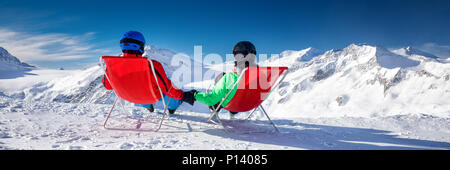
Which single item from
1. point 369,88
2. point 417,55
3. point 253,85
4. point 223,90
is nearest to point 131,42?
point 223,90

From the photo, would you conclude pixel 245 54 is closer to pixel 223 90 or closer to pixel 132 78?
pixel 223 90

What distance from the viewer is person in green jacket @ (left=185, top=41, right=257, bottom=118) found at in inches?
143

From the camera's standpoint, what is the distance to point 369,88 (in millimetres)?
123250

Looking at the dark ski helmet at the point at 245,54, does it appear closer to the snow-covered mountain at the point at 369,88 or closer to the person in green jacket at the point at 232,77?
the person in green jacket at the point at 232,77

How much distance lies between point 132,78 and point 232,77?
1.65m

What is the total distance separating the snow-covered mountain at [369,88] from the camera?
313ft

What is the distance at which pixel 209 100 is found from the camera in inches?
152

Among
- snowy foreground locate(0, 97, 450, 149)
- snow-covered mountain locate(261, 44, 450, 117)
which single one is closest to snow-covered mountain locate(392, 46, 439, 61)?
snow-covered mountain locate(261, 44, 450, 117)

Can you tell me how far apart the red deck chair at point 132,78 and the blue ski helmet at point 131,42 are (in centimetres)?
50

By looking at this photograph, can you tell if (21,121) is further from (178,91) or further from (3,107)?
(178,91)

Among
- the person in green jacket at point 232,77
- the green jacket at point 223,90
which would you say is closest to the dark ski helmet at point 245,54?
the person in green jacket at point 232,77

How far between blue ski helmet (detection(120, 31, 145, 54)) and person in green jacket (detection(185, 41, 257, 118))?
1.31m

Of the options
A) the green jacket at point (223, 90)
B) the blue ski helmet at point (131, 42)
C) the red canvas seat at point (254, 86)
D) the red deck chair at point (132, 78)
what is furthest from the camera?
the blue ski helmet at point (131, 42)
